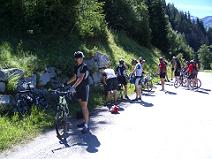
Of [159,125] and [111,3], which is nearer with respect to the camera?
[159,125]

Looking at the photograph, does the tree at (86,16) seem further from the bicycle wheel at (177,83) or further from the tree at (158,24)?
the tree at (158,24)

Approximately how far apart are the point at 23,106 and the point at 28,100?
45cm

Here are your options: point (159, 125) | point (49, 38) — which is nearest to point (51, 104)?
point (159, 125)

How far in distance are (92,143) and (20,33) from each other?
1055cm

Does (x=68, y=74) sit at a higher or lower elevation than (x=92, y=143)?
higher

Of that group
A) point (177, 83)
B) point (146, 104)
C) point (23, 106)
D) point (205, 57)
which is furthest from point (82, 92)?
point (205, 57)

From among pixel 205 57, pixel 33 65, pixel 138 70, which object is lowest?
pixel 205 57

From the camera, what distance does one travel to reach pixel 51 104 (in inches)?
615

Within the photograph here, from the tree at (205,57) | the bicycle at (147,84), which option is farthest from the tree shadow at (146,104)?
the tree at (205,57)

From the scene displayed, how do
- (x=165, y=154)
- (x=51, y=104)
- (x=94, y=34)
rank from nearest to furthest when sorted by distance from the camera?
(x=165, y=154) → (x=51, y=104) → (x=94, y=34)

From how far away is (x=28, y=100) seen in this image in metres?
14.2

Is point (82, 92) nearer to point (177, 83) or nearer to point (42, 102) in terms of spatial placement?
point (42, 102)

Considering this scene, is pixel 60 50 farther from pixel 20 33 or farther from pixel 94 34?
pixel 94 34

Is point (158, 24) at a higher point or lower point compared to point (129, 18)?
higher
